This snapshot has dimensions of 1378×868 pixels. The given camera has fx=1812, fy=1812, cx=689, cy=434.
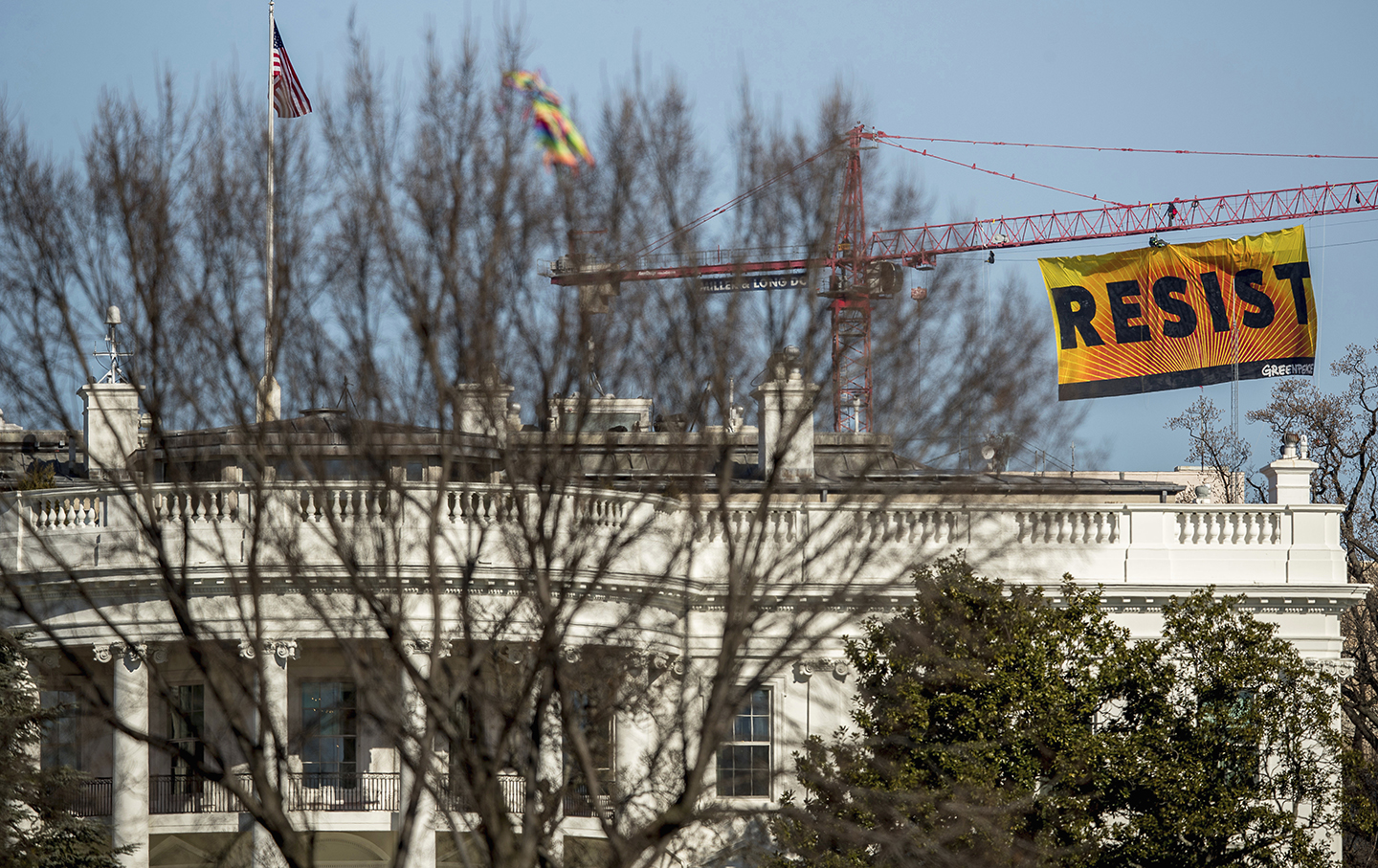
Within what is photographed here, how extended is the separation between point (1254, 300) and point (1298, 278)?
137 centimetres

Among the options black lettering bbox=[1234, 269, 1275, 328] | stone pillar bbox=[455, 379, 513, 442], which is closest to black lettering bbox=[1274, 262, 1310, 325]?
black lettering bbox=[1234, 269, 1275, 328]

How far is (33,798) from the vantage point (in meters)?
25.7

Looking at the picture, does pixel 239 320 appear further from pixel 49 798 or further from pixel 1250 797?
pixel 1250 797

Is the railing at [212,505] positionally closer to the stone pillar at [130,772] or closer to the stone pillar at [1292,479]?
the stone pillar at [130,772]

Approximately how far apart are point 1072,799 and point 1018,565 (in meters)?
5.18

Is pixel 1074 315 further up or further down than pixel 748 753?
further up

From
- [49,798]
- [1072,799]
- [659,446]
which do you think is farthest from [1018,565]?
[49,798]

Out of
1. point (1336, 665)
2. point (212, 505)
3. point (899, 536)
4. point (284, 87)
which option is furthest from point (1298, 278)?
point (212, 505)

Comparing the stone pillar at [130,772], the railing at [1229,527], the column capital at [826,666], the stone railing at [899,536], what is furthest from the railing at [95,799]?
the railing at [1229,527]

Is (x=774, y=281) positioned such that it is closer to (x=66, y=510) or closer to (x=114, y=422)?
(x=114, y=422)

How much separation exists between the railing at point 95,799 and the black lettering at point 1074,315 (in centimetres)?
3090

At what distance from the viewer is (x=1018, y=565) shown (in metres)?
30.8

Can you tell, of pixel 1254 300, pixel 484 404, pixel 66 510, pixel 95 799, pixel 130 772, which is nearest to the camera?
pixel 484 404

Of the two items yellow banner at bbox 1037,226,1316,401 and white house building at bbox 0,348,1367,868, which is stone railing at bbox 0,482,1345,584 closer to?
white house building at bbox 0,348,1367,868
